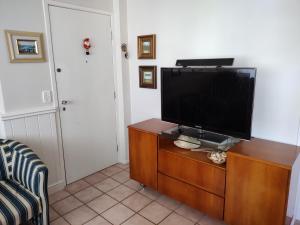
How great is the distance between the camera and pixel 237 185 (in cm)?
180

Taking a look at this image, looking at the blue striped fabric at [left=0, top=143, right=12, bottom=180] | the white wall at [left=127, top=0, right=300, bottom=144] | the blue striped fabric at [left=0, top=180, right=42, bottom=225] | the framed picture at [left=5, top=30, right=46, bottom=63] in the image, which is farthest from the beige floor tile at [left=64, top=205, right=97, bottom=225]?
the white wall at [left=127, top=0, right=300, bottom=144]

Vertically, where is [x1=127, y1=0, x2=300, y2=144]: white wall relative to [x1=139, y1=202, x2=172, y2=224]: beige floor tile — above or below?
above

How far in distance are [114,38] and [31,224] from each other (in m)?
2.26

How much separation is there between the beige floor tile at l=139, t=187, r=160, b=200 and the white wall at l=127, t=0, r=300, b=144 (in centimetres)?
123

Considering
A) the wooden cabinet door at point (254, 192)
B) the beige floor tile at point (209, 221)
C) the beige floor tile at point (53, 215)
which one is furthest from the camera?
the beige floor tile at point (53, 215)

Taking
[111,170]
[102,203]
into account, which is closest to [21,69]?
[102,203]

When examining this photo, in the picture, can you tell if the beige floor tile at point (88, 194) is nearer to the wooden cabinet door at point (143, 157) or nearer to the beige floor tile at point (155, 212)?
the wooden cabinet door at point (143, 157)

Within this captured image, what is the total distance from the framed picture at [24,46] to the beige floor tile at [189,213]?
2078mm

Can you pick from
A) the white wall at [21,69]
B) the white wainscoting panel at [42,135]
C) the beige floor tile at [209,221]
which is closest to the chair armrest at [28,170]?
the white wainscoting panel at [42,135]

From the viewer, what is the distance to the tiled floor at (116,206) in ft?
7.11

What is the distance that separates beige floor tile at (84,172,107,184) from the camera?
9.50ft

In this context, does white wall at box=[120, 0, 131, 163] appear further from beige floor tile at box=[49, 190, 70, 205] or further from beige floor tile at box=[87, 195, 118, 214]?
beige floor tile at box=[49, 190, 70, 205]

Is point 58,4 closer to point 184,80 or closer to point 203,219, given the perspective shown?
point 184,80

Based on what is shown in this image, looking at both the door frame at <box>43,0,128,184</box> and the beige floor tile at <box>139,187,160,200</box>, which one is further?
the beige floor tile at <box>139,187,160,200</box>
